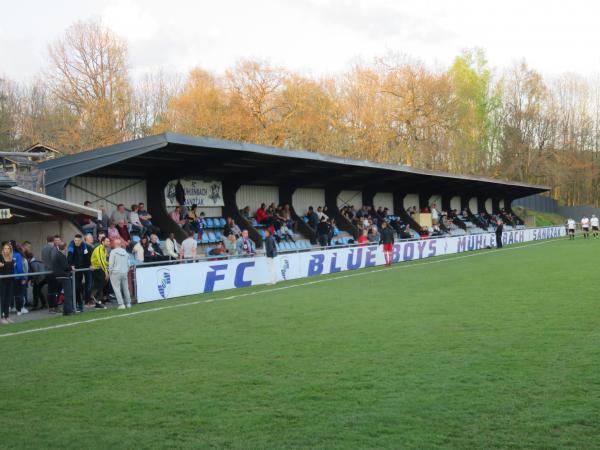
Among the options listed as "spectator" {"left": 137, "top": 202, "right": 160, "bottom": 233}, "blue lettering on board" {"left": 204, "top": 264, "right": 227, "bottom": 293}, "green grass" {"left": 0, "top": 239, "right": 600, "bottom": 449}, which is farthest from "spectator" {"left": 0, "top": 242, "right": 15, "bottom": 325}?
"spectator" {"left": 137, "top": 202, "right": 160, "bottom": 233}

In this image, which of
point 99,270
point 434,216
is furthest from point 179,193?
point 434,216

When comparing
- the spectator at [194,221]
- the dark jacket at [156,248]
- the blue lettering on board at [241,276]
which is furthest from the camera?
the spectator at [194,221]

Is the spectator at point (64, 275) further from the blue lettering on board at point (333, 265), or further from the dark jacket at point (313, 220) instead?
the dark jacket at point (313, 220)

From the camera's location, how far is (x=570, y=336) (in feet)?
28.7

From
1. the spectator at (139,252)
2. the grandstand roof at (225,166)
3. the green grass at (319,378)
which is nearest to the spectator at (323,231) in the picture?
the grandstand roof at (225,166)

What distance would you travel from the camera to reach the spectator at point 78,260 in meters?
15.1

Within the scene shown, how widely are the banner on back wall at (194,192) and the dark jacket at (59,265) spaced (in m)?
10.4

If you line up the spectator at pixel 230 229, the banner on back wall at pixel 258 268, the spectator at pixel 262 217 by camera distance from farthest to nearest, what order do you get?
the spectator at pixel 262 217 < the spectator at pixel 230 229 < the banner on back wall at pixel 258 268

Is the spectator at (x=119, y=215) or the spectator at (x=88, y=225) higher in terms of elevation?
the spectator at (x=119, y=215)

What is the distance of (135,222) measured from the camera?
22.0 meters

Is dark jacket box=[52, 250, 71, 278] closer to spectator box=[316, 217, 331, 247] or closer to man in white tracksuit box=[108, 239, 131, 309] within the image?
man in white tracksuit box=[108, 239, 131, 309]

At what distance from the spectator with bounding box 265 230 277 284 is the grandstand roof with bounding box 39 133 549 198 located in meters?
3.49

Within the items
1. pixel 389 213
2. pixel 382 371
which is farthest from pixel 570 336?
pixel 389 213

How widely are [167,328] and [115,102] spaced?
30.2m
